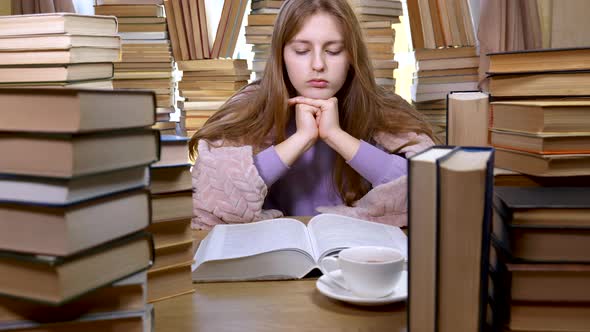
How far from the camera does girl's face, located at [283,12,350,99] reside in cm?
192

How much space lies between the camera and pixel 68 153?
22.3 inches

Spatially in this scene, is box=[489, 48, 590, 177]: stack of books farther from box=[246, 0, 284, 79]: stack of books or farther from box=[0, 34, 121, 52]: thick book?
box=[246, 0, 284, 79]: stack of books

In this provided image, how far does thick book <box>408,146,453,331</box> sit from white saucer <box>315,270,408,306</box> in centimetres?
14

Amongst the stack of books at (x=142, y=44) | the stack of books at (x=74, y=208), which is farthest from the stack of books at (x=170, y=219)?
the stack of books at (x=142, y=44)

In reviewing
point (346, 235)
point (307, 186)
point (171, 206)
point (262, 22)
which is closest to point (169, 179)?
point (171, 206)

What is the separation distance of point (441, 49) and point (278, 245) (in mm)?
2704

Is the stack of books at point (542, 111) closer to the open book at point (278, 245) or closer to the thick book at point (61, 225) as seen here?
the open book at point (278, 245)

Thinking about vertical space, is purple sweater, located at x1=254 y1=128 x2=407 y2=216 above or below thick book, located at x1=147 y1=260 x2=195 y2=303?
below

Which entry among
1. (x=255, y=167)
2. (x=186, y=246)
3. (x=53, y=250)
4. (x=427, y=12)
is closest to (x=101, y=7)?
(x=427, y=12)

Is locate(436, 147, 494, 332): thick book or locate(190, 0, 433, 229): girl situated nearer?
locate(436, 147, 494, 332): thick book

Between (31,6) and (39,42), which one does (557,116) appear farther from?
(31,6)

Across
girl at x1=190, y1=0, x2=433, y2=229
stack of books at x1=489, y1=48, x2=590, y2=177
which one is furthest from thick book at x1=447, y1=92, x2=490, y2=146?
girl at x1=190, y1=0, x2=433, y2=229

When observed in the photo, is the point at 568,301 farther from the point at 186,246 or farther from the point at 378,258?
the point at 186,246

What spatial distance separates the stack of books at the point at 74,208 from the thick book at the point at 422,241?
27 centimetres
